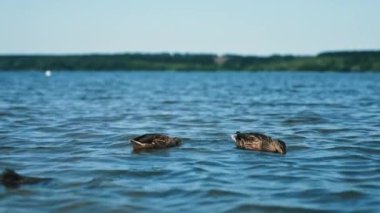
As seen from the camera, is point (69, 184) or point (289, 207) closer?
point (289, 207)

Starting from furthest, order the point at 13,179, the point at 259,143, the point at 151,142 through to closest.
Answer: the point at 151,142 → the point at 259,143 → the point at 13,179

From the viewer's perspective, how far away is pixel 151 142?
16312 mm

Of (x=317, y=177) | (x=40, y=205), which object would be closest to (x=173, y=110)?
(x=317, y=177)

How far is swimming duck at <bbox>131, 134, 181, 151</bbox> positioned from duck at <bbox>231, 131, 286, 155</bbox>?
203 centimetres

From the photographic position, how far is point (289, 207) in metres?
9.92

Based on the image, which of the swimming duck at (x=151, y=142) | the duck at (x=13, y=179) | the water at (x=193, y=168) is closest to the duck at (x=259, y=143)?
the water at (x=193, y=168)

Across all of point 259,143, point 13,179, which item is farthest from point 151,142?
point 13,179

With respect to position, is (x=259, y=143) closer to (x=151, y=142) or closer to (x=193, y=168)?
(x=151, y=142)

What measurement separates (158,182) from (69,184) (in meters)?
1.84

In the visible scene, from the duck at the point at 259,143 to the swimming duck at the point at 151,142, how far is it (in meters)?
2.03

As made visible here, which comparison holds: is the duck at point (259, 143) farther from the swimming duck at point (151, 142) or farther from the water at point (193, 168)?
the swimming duck at point (151, 142)

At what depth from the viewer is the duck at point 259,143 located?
51.8 ft

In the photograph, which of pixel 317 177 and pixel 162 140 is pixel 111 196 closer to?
pixel 317 177

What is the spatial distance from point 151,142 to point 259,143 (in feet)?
10.2
